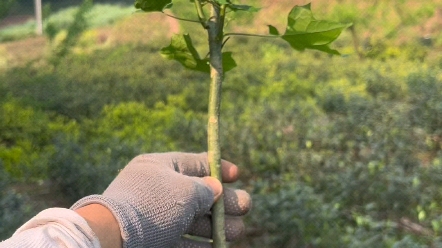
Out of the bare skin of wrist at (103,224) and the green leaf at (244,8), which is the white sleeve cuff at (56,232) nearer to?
the bare skin of wrist at (103,224)

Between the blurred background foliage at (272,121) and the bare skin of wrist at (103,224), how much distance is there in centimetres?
48

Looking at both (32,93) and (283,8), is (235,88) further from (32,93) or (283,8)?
(283,8)

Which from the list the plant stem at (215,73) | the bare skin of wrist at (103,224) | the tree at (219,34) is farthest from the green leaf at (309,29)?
the bare skin of wrist at (103,224)

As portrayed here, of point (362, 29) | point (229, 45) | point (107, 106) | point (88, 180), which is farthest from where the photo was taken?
point (229, 45)

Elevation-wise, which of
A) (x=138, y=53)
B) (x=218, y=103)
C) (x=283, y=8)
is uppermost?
(x=218, y=103)

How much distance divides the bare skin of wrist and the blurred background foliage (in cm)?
48

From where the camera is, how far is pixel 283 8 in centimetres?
710

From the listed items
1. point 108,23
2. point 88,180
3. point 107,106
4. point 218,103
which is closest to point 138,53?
point 108,23

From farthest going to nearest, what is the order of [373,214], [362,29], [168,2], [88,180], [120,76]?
[362,29] → [120,76] → [88,180] → [373,214] → [168,2]

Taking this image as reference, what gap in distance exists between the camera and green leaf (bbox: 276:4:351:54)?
3.10ft

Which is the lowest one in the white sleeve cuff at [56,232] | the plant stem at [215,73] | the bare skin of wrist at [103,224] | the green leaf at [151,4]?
the bare skin of wrist at [103,224]

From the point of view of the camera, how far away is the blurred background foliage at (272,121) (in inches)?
106

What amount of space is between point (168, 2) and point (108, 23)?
19.9 feet

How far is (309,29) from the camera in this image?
96 centimetres
